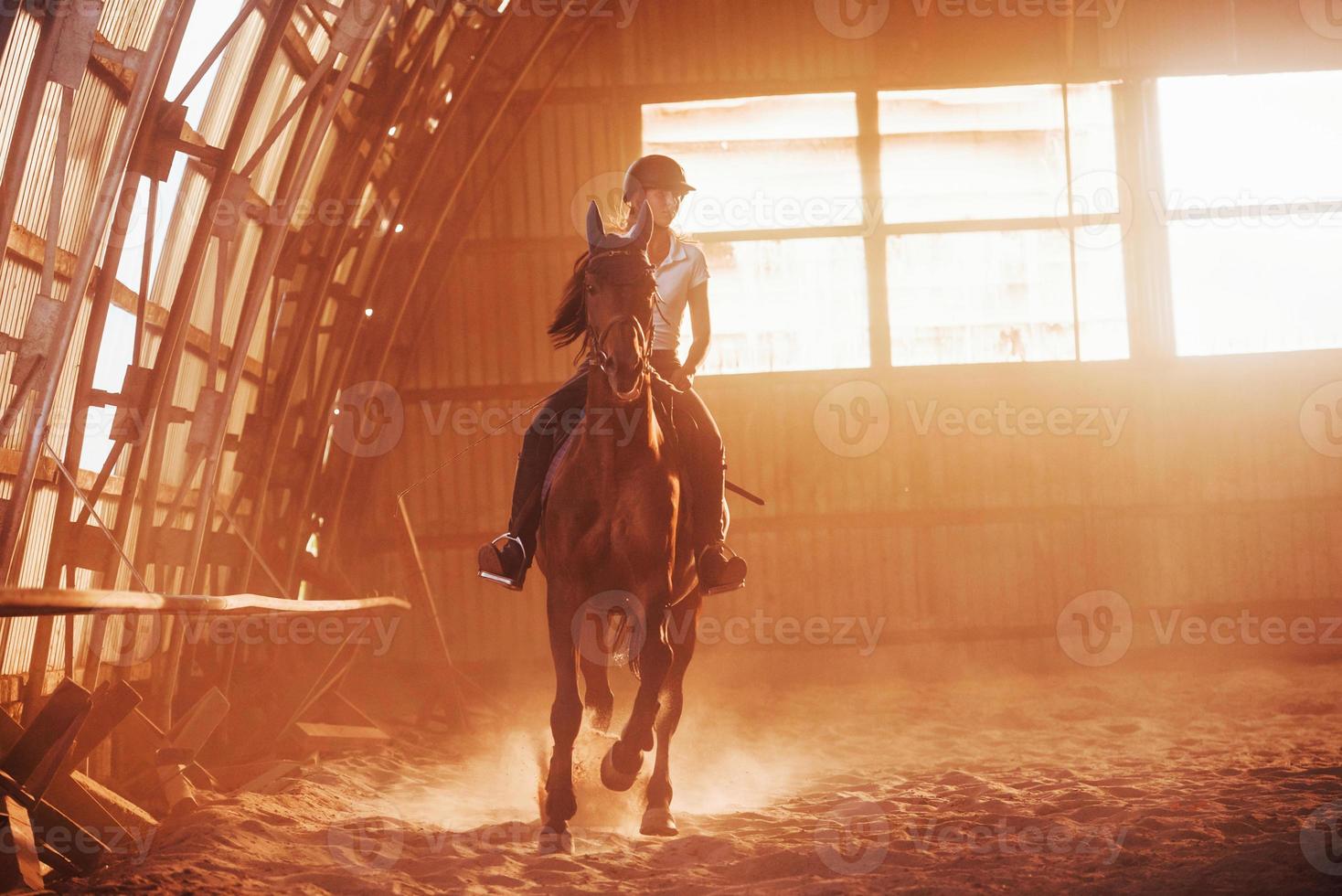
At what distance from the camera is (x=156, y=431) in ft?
23.4

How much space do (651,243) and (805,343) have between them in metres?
7.15

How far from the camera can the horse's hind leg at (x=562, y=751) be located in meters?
5.12

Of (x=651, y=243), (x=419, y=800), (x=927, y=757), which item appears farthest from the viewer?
(x=927, y=757)

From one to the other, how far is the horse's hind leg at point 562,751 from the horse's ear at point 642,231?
68.4 inches

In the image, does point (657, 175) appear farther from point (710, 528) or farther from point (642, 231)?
point (710, 528)

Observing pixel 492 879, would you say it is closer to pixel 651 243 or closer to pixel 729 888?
pixel 729 888

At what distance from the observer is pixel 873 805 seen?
20.7 feet

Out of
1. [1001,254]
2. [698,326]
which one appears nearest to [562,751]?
[698,326]

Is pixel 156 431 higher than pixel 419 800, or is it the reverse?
pixel 156 431

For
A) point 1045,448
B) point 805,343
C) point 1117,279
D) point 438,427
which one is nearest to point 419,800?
point 438,427

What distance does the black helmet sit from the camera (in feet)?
17.5

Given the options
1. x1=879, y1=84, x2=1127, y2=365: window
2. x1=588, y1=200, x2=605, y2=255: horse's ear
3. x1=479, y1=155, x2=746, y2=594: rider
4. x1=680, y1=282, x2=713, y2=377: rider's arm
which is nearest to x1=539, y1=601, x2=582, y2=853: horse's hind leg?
x1=479, y1=155, x2=746, y2=594: rider

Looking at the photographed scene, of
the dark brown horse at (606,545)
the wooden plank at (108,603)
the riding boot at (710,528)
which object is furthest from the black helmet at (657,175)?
the wooden plank at (108,603)

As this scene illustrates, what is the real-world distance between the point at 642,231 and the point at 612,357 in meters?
0.71
